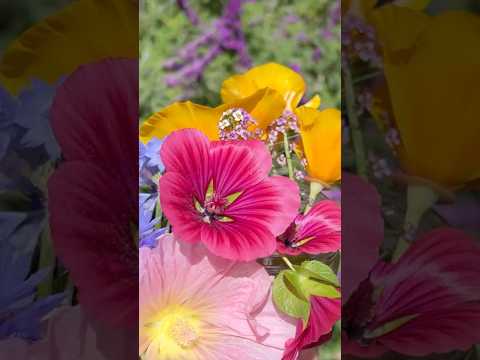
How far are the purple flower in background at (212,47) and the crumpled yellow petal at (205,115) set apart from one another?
0.19 ft

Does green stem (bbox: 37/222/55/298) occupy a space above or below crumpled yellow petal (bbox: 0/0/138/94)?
below

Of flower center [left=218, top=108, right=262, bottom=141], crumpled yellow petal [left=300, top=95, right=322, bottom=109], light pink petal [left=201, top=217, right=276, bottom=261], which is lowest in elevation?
light pink petal [left=201, top=217, right=276, bottom=261]

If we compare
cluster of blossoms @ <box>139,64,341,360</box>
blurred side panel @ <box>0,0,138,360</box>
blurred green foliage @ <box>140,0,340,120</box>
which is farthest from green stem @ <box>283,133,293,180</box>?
blurred side panel @ <box>0,0,138,360</box>

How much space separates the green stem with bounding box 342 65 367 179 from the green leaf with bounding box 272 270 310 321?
0.27 meters

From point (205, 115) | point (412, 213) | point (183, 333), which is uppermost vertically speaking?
point (205, 115)

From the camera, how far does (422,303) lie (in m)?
1.51

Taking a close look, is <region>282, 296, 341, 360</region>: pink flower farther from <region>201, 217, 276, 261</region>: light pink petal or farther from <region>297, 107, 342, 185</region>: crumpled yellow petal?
<region>297, 107, 342, 185</region>: crumpled yellow petal

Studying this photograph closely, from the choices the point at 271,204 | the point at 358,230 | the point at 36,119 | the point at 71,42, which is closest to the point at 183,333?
the point at 271,204

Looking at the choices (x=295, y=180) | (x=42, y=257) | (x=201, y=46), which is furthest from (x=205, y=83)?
(x=42, y=257)

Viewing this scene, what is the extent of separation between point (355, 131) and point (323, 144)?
75mm

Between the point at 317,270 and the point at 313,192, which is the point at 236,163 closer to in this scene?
the point at 313,192

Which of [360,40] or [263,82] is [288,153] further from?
[360,40]

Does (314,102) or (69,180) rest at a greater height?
(314,102)

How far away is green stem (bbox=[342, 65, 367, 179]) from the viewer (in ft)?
4.91
